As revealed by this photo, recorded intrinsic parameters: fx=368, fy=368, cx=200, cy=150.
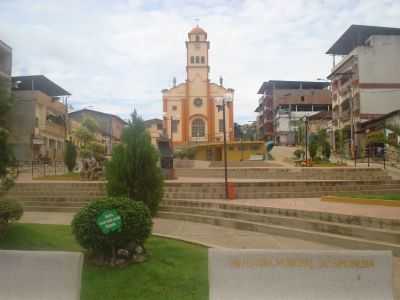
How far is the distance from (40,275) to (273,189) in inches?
403

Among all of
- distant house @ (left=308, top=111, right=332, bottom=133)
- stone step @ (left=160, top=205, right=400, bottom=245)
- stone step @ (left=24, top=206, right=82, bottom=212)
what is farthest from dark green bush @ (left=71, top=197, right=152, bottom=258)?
distant house @ (left=308, top=111, right=332, bottom=133)

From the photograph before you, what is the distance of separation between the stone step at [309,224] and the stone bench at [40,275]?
5647mm

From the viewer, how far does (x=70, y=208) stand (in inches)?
518

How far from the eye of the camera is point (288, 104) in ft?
219

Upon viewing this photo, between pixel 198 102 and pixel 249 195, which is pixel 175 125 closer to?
pixel 198 102

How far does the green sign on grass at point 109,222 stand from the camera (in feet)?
18.3

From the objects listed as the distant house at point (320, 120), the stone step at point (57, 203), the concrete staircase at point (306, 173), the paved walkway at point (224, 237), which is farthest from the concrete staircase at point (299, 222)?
the distant house at point (320, 120)

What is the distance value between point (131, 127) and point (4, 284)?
4.84 meters

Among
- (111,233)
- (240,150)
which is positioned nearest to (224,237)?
(111,233)

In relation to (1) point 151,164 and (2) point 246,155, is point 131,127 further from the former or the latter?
(2) point 246,155

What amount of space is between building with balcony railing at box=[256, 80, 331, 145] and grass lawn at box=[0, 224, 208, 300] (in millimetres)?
55757

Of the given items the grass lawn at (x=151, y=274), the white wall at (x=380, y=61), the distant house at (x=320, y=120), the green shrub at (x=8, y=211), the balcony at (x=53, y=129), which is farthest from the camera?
the distant house at (x=320, y=120)

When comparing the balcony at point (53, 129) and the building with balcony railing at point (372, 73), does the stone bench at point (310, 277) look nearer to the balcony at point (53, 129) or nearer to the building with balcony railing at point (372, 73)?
the balcony at point (53, 129)

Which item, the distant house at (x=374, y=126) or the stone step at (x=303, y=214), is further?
the distant house at (x=374, y=126)
